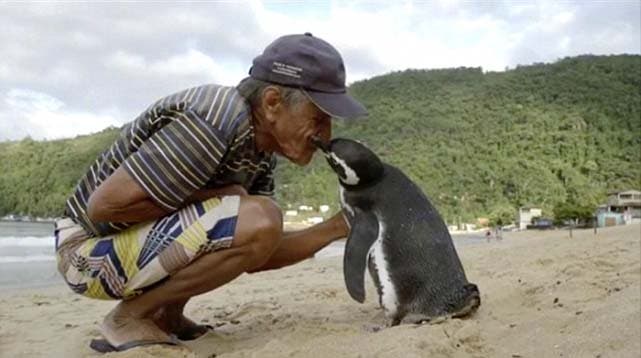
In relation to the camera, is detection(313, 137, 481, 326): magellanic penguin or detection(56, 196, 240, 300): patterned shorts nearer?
detection(56, 196, 240, 300): patterned shorts

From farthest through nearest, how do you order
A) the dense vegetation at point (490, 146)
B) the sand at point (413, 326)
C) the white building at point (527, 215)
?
the dense vegetation at point (490, 146) → the white building at point (527, 215) → the sand at point (413, 326)

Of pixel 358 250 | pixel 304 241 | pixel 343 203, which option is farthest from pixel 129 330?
pixel 343 203

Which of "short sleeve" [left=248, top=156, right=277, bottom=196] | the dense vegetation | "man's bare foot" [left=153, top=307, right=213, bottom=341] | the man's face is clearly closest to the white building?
the dense vegetation

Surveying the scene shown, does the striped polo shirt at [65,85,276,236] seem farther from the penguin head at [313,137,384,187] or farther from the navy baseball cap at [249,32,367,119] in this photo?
the penguin head at [313,137,384,187]

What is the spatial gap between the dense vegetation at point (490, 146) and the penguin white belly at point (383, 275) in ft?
156

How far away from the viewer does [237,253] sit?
7.70 ft

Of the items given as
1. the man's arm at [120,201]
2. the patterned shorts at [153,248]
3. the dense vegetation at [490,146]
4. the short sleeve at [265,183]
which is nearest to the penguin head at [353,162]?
the short sleeve at [265,183]

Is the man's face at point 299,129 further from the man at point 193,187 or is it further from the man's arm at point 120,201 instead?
the man's arm at point 120,201

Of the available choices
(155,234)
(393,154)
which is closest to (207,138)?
(155,234)

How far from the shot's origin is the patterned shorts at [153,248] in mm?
Answer: 2322

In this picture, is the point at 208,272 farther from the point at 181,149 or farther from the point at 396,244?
the point at 396,244

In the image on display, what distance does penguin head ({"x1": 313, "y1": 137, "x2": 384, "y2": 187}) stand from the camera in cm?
274

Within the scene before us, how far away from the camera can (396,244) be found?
2840 mm

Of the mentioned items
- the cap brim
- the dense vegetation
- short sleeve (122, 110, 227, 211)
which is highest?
the dense vegetation
